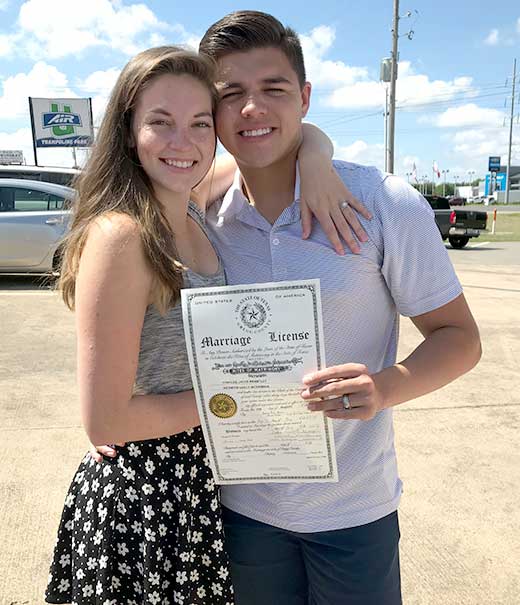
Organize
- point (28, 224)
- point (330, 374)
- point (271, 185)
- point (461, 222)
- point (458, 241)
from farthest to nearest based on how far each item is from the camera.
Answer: point (458, 241)
point (461, 222)
point (28, 224)
point (271, 185)
point (330, 374)

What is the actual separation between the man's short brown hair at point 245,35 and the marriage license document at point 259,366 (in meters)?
0.69

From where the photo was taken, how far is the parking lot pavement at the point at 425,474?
2531 millimetres

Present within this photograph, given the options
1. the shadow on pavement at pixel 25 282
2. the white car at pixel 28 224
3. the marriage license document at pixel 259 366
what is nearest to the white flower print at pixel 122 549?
the marriage license document at pixel 259 366

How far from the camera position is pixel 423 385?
1.40 meters

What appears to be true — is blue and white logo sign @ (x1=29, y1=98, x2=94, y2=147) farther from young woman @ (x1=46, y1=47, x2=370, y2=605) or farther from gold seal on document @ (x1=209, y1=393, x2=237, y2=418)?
gold seal on document @ (x1=209, y1=393, x2=237, y2=418)

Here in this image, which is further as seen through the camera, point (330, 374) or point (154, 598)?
point (154, 598)

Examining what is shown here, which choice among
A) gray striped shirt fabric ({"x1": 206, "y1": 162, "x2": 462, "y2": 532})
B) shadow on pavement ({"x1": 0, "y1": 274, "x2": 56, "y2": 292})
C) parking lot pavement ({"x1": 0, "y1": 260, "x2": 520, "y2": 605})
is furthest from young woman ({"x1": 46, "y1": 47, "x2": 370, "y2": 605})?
shadow on pavement ({"x1": 0, "y1": 274, "x2": 56, "y2": 292})

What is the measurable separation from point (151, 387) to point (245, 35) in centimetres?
91

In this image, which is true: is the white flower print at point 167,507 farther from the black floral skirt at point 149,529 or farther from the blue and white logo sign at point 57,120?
the blue and white logo sign at point 57,120

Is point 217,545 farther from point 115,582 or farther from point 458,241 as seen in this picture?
point 458,241

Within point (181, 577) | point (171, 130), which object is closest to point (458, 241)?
point (171, 130)

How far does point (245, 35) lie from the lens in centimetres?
151

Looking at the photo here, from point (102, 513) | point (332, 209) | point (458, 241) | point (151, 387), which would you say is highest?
point (332, 209)

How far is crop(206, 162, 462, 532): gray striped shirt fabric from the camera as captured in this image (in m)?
1.40
